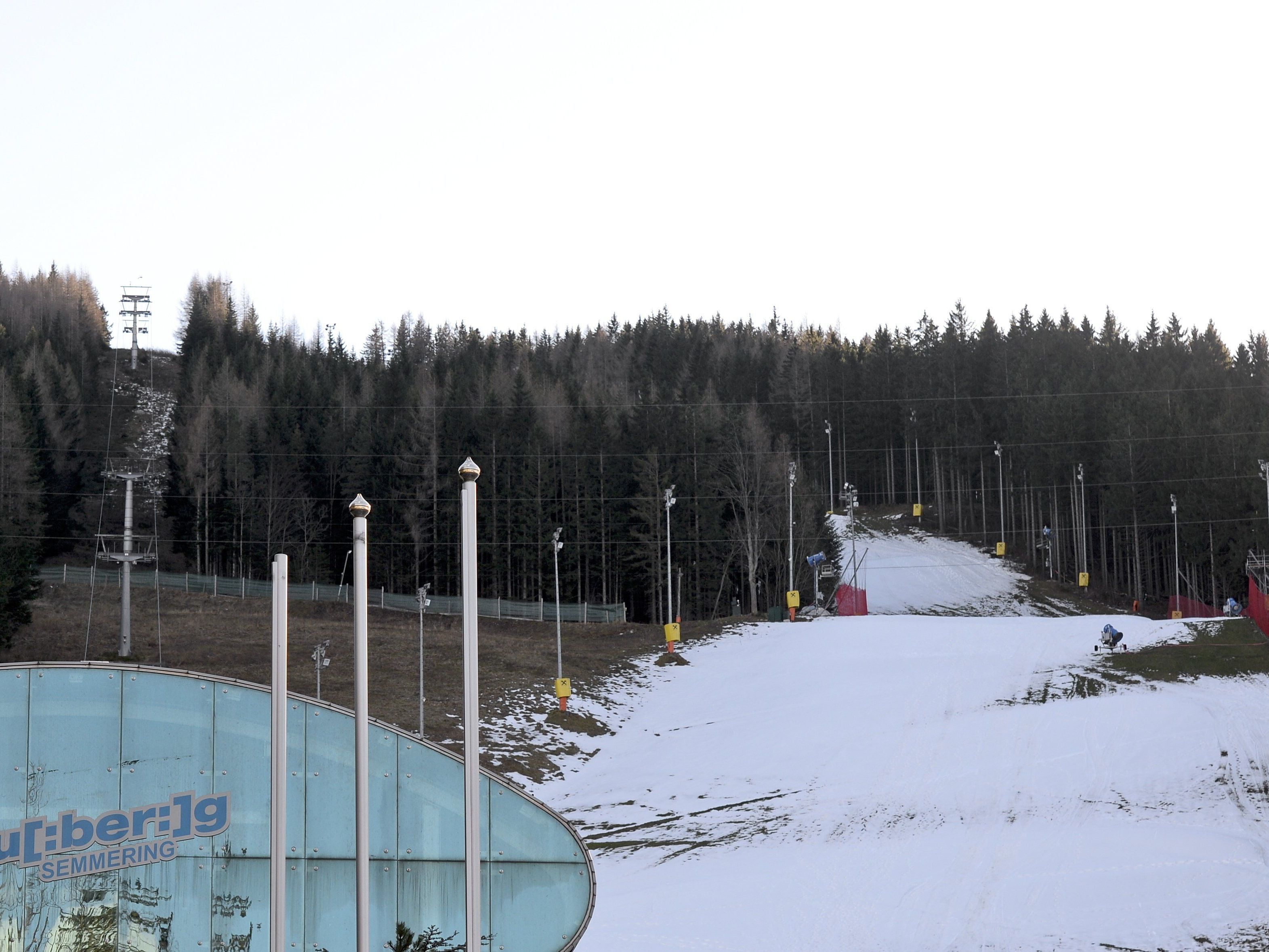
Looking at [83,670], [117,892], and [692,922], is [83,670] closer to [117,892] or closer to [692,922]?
[117,892]

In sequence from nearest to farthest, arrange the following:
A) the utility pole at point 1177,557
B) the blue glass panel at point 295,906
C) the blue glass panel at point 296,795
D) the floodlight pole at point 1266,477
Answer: the blue glass panel at point 295,906
the blue glass panel at point 296,795
the floodlight pole at point 1266,477
the utility pole at point 1177,557

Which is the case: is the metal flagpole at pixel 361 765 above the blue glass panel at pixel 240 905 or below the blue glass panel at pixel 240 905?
above

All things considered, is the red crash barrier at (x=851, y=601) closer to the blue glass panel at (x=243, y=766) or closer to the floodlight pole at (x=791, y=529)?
the floodlight pole at (x=791, y=529)

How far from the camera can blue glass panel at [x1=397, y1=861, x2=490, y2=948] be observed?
12.8 m

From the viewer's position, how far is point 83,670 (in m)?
11.9

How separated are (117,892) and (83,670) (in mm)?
2208

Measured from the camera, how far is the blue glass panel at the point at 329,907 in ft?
41.2

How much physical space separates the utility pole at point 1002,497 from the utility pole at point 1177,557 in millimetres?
10355

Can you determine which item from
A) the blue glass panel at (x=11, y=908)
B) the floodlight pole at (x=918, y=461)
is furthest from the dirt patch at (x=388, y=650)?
the floodlight pole at (x=918, y=461)

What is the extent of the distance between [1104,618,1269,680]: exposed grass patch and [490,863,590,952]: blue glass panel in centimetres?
2906

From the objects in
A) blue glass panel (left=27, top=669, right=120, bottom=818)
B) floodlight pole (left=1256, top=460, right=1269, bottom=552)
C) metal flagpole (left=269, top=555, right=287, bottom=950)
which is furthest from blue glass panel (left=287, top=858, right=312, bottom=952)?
floodlight pole (left=1256, top=460, right=1269, bottom=552)

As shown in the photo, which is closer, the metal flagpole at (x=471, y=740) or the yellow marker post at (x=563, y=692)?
the metal flagpole at (x=471, y=740)

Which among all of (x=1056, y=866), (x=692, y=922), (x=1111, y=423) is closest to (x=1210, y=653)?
(x=1056, y=866)

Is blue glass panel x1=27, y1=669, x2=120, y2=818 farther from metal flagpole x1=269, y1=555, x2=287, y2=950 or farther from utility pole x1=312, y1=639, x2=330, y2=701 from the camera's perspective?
utility pole x1=312, y1=639, x2=330, y2=701
